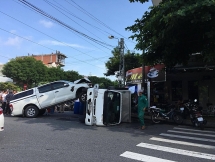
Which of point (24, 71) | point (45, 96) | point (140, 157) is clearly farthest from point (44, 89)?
point (24, 71)

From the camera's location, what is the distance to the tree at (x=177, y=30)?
7949 mm

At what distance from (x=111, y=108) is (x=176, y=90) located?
31.7 feet

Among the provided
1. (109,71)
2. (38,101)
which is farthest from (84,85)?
(109,71)

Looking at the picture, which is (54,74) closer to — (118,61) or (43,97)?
(118,61)

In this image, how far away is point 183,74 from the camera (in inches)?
714

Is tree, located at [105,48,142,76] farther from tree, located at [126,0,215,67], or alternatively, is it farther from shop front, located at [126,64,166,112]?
tree, located at [126,0,215,67]

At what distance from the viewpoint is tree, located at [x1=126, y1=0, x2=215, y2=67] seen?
26.1 feet

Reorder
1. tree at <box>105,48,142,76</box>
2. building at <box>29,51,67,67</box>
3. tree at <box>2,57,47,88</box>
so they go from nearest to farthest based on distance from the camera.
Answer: tree at <box>105,48,142,76</box>, tree at <box>2,57,47,88</box>, building at <box>29,51,67,67</box>

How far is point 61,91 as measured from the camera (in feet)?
43.5

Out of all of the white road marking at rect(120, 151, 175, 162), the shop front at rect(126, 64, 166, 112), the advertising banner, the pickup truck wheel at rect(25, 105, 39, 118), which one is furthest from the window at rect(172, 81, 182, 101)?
the white road marking at rect(120, 151, 175, 162)

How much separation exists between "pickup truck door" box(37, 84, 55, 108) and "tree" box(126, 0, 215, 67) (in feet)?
18.6

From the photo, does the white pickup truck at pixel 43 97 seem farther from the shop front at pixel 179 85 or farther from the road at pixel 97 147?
the shop front at pixel 179 85

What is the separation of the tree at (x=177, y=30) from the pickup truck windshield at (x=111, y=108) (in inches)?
101

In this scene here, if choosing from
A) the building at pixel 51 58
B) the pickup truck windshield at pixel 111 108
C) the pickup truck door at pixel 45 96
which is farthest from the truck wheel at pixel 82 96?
the building at pixel 51 58
